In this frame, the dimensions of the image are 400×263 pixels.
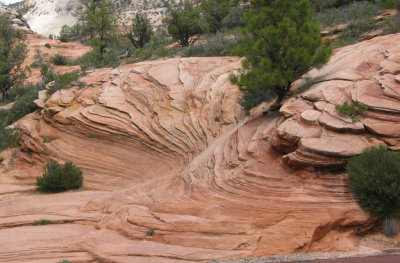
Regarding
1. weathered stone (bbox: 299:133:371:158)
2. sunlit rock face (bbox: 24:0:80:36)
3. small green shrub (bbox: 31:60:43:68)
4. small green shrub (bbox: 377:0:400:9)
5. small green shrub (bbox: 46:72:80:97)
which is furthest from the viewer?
sunlit rock face (bbox: 24:0:80:36)

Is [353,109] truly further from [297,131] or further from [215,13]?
[215,13]

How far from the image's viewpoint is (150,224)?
686 cm

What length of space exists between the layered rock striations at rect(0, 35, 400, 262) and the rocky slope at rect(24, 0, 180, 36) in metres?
39.1

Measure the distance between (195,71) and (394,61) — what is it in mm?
7641

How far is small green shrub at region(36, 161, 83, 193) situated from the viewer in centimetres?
1090

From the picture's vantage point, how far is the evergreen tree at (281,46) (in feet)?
28.9

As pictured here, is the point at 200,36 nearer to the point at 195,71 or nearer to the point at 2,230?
the point at 195,71

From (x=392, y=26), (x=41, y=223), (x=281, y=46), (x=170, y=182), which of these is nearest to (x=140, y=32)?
(x=392, y=26)

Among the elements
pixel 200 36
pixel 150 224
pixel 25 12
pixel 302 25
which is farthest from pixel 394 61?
pixel 25 12

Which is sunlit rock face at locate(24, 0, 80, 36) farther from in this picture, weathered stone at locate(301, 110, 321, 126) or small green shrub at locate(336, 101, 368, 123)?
small green shrub at locate(336, 101, 368, 123)

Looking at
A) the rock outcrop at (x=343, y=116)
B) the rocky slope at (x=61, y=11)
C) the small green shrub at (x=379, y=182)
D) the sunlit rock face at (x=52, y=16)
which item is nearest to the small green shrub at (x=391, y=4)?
the rock outcrop at (x=343, y=116)

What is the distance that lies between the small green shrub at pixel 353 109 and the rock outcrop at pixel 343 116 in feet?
0.27

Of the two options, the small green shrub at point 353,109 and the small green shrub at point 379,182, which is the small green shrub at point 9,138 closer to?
the small green shrub at point 353,109

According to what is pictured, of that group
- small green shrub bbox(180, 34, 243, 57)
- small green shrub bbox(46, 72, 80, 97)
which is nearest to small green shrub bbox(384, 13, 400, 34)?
A: small green shrub bbox(180, 34, 243, 57)
